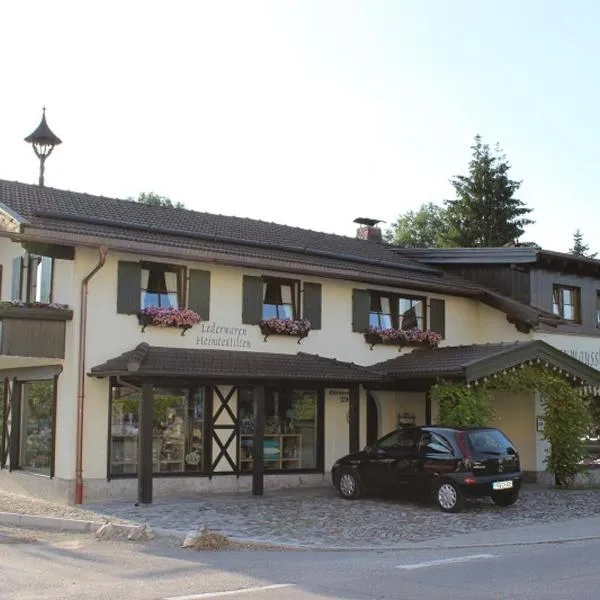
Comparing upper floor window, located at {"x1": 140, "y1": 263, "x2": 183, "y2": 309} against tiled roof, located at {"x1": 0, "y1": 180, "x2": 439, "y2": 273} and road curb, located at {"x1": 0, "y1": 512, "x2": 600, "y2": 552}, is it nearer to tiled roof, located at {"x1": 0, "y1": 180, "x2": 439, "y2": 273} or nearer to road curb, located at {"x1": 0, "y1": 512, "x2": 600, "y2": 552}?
tiled roof, located at {"x1": 0, "y1": 180, "x2": 439, "y2": 273}

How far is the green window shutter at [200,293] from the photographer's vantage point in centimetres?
1959

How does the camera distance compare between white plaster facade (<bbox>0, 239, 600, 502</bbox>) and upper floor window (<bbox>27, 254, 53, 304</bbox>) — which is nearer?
white plaster facade (<bbox>0, 239, 600, 502</bbox>)

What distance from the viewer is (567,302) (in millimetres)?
26203

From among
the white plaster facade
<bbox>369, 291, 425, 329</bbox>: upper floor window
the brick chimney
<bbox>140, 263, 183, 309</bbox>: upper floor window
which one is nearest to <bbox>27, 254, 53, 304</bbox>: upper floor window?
the white plaster facade

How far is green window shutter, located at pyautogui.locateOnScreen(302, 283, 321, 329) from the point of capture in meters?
21.5

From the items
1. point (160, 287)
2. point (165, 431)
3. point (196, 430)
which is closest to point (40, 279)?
point (160, 287)

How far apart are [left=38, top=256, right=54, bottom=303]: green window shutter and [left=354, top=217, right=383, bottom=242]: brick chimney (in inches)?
554

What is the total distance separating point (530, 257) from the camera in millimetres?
24859

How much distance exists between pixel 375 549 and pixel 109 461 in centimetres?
751

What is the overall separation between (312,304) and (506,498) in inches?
270

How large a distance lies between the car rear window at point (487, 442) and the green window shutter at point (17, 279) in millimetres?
10151

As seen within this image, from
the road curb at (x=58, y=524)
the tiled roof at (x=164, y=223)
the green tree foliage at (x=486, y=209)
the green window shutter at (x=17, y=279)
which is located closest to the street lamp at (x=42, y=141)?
the tiled roof at (x=164, y=223)

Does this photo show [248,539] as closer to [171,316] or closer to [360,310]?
[171,316]

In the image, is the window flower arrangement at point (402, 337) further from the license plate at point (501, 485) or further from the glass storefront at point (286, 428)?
the license plate at point (501, 485)
